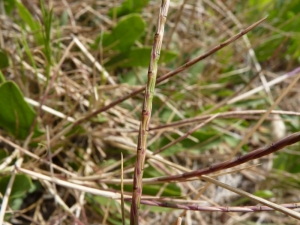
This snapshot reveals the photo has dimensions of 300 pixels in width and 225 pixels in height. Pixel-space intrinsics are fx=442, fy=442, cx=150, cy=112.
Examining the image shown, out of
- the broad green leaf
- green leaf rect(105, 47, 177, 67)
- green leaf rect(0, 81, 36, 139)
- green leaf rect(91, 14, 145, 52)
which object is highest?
the broad green leaf

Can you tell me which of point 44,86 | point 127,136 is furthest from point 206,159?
point 44,86

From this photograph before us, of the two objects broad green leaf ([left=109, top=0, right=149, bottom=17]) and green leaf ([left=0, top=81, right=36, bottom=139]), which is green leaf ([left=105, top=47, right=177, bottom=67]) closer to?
broad green leaf ([left=109, top=0, right=149, bottom=17])

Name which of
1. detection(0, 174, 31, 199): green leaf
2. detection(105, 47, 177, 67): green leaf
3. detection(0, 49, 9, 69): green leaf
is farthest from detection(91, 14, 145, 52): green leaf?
detection(0, 174, 31, 199): green leaf

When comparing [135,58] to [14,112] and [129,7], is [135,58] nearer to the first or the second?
[129,7]

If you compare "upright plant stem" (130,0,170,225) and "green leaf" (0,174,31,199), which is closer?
"upright plant stem" (130,0,170,225)

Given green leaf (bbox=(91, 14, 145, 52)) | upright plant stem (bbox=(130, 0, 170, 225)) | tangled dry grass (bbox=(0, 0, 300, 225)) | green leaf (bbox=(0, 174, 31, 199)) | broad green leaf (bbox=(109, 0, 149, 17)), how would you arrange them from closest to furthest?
1. upright plant stem (bbox=(130, 0, 170, 225))
2. green leaf (bbox=(0, 174, 31, 199))
3. tangled dry grass (bbox=(0, 0, 300, 225))
4. green leaf (bbox=(91, 14, 145, 52))
5. broad green leaf (bbox=(109, 0, 149, 17))

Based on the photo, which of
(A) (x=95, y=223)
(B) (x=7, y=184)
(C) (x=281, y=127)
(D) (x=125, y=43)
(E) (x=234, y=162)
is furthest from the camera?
(C) (x=281, y=127)

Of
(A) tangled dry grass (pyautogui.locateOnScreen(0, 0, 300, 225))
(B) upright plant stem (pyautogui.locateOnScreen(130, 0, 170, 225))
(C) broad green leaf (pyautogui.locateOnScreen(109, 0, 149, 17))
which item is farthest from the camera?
(C) broad green leaf (pyautogui.locateOnScreen(109, 0, 149, 17))

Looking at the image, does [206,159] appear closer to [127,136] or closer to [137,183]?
[127,136]
